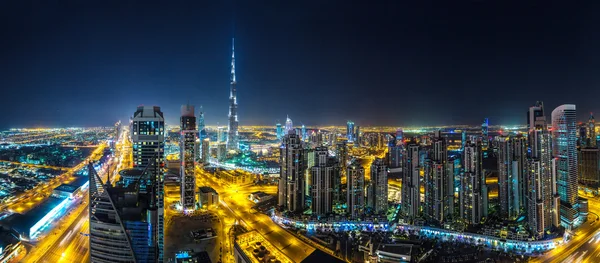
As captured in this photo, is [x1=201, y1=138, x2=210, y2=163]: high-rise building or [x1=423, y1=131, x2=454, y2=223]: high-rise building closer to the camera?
[x1=423, y1=131, x2=454, y2=223]: high-rise building

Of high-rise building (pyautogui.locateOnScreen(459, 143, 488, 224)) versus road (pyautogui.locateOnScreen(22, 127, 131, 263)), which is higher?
high-rise building (pyautogui.locateOnScreen(459, 143, 488, 224))

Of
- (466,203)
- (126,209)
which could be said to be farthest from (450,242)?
(126,209)

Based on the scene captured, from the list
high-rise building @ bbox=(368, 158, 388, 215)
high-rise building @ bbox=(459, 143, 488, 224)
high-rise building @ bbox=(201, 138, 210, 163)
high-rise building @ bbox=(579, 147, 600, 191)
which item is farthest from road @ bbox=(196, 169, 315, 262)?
high-rise building @ bbox=(579, 147, 600, 191)

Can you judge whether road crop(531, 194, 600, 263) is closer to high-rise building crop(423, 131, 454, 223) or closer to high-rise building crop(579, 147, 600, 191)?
high-rise building crop(423, 131, 454, 223)

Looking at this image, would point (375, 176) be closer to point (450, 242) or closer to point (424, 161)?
point (424, 161)

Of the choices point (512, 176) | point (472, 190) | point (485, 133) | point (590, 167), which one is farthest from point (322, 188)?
point (485, 133)

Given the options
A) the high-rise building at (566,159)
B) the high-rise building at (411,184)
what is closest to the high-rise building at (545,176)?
the high-rise building at (566,159)

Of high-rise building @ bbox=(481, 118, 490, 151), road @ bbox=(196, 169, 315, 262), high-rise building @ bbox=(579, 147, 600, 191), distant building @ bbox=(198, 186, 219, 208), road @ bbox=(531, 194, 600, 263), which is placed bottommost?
road @ bbox=(531, 194, 600, 263)

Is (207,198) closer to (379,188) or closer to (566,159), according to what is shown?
(379,188)
